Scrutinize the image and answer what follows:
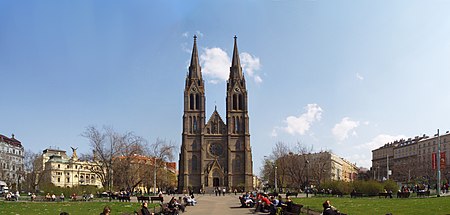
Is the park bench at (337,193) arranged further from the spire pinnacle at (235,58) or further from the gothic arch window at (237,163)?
Answer: the spire pinnacle at (235,58)

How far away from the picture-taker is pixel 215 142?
9719 centimetres

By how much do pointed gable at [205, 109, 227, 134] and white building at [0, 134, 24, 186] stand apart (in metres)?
46.0

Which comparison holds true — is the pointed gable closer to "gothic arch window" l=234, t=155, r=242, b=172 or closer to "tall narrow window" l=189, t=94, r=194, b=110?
"tall narrow window" l=189, t=94, r=194, b=110

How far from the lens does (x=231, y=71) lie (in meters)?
100

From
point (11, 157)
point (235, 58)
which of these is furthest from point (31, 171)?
point (235, 58)

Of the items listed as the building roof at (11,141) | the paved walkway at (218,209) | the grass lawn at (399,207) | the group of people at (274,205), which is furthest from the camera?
the building roof at (11,141)

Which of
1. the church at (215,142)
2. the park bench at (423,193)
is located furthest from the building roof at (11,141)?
the park bench at (423,193)

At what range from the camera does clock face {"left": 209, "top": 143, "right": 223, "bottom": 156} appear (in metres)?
96.9

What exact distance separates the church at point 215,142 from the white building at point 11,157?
4247 cm

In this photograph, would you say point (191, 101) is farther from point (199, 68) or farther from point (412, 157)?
point (412, 157)

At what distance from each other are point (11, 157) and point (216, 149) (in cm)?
5824

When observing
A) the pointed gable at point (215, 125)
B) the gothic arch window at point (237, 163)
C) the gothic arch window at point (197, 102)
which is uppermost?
the gothic arch window at point (197, 102)

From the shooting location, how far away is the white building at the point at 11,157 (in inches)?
4417

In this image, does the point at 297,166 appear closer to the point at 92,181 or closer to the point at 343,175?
the point at 92,181
